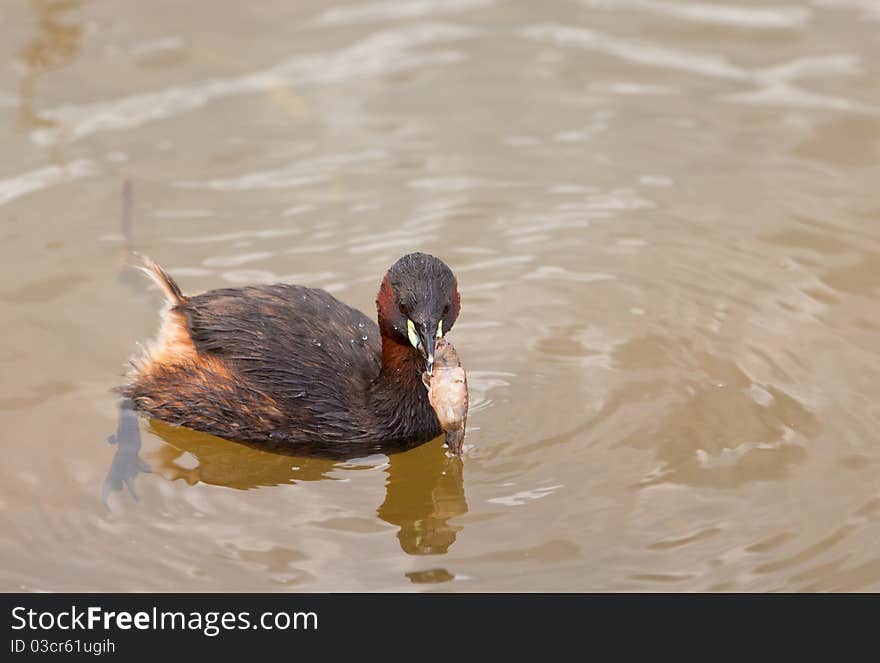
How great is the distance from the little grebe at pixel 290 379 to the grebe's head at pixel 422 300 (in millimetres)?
39

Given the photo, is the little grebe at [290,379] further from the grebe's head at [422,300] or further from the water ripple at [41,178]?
the water ripple at [41,178]

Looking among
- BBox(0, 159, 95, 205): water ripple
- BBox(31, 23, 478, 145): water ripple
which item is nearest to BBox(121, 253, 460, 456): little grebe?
BBox(0, 159, 95, 205): water ripple

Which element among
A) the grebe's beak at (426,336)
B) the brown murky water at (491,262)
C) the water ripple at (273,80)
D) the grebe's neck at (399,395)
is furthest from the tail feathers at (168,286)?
the water ripple at (273,80)

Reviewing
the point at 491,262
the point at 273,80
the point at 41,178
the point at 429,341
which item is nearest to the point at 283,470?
the point at 429,341

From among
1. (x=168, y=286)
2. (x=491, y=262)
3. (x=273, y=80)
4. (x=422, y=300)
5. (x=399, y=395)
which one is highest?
(x=273, y=80)

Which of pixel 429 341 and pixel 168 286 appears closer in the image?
pixel 429 341

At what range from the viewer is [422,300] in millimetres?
6086

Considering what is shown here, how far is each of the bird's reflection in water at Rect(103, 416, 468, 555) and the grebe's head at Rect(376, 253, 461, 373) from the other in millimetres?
549

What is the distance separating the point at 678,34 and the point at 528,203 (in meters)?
2.71

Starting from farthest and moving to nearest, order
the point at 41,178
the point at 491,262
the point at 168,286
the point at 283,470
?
the point at 41,178, the point at 491,262, the point at 168,286, the point at 283,470

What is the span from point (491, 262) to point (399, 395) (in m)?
1.68

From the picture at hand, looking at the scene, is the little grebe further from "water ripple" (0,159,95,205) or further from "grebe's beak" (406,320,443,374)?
"water ripple" (0,159,95,205)

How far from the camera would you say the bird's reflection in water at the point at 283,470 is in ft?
20.2

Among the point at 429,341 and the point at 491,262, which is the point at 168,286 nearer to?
the point at 429,341
